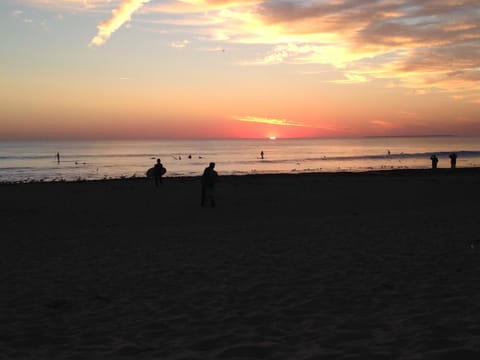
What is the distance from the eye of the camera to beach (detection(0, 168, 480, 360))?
16.2 feet

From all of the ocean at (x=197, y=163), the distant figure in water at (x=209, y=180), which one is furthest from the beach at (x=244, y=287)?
the ocean at (x=197, y=163)

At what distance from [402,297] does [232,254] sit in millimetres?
4172

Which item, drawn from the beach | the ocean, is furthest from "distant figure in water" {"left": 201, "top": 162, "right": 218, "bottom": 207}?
the ocean

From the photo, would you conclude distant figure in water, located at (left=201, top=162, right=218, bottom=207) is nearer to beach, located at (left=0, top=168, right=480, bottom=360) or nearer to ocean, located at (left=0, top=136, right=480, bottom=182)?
beach, located at (left=0, top=168, right=480, bottom=360)

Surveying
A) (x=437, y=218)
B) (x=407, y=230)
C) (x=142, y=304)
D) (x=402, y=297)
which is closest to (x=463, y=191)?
(x=437, y=218)

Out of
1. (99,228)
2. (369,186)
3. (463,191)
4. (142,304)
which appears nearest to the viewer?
(142,304)

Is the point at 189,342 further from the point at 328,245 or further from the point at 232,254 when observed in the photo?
the point at 328,245

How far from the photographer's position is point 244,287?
24.0ft

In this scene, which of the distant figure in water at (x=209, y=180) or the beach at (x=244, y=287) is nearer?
the beach at (x=244, y=287)

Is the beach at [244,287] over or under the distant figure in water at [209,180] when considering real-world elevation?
under

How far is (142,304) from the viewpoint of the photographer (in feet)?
21.8

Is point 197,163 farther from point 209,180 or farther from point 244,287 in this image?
point 244,287

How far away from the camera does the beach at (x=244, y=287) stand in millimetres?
4926

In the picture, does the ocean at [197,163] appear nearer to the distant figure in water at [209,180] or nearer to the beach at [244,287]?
the distant figure in water at [209,180]
